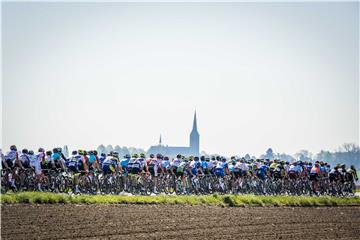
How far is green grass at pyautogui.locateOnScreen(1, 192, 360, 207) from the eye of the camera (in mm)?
21672

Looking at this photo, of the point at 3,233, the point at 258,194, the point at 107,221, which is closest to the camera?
the point at 3,233

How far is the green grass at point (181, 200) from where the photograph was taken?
21.7 m

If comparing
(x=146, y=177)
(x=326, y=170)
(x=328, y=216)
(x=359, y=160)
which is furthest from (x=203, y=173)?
(x=359, y=160)

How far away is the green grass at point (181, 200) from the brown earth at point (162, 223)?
90cm

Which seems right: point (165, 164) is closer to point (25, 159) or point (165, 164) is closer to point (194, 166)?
point (194, 166)

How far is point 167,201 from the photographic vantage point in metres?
26.2

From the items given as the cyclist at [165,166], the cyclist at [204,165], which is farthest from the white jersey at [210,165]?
the cyclist at [165,166]

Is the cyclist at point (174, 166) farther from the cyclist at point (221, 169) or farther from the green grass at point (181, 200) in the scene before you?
the cyclist at point (221, 169)

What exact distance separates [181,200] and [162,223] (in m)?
6.95

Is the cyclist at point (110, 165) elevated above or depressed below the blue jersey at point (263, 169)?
above

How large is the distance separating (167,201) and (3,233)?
452 inches

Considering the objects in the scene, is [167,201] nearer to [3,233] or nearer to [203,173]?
[203,173]

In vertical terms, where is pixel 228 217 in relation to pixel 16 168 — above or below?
below

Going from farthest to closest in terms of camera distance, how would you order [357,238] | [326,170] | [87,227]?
1. [326,170]
2. [357,238]
3. [87,227]
